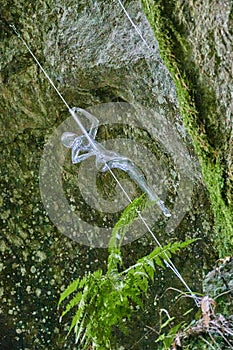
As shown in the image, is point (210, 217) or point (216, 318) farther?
point (210, 217)

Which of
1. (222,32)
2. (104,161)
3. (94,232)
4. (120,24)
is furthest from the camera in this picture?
(94,232)

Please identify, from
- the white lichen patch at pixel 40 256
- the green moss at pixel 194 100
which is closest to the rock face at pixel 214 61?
the green moss at pixel 194 100

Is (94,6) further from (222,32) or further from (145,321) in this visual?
(145,321)

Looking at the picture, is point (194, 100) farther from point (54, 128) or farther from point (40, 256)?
point (40, 256)

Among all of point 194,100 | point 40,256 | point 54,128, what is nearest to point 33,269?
point 40,256

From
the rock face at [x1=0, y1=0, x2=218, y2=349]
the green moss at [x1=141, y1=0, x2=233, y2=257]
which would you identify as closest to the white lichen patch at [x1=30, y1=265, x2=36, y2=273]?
the rock face at [x1=0, y1=0, x2=218, y2=349]

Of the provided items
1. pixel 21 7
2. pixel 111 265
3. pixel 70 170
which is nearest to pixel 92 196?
pixel 70 170
